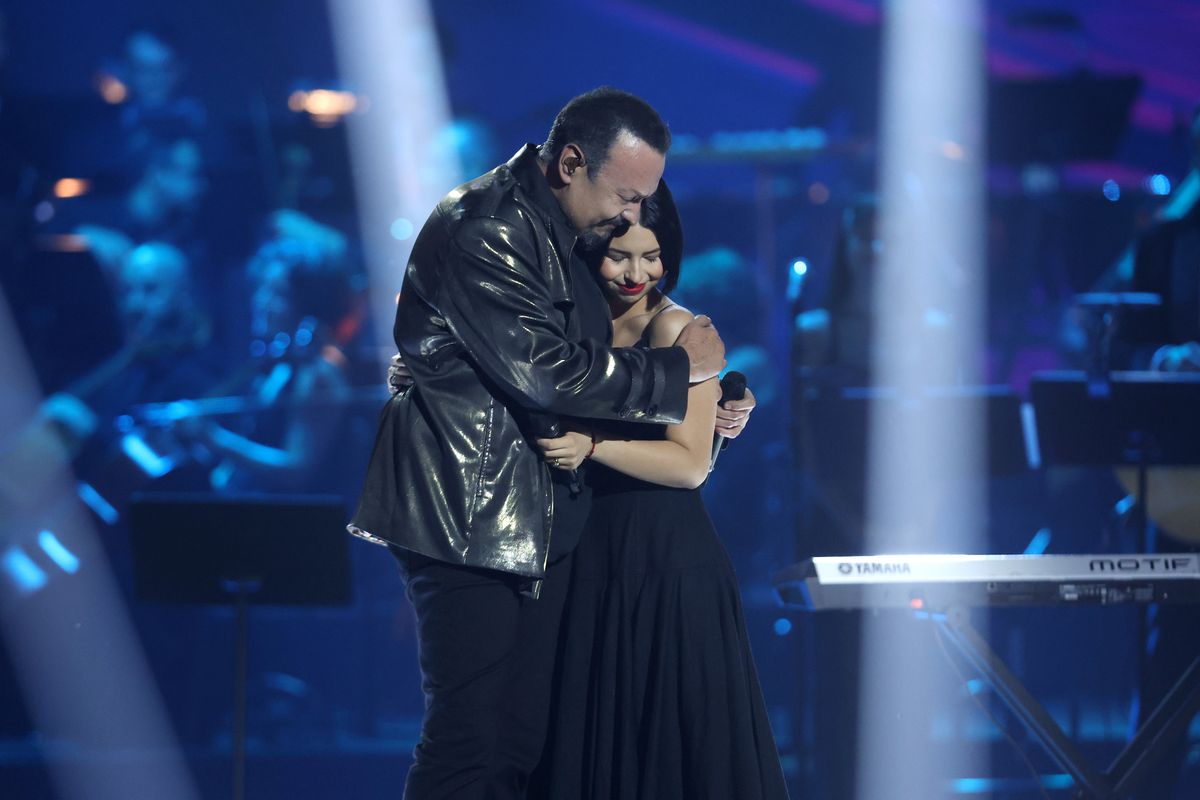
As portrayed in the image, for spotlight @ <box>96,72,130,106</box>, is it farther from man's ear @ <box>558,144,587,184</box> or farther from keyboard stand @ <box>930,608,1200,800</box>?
keyboard stand @ <box>930,608,1200,800</box>

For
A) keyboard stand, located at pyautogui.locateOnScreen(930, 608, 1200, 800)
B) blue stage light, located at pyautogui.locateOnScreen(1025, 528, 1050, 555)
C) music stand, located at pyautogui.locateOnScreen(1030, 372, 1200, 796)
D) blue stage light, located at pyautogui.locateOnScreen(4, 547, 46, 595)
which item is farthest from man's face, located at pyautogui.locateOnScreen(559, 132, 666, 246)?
blue stage light, located at pyautogui.locateOnScreen(1025, 528, 1050, 555)

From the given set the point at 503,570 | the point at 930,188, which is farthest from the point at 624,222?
the point at 930,188

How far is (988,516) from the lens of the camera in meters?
5.64

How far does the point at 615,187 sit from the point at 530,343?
0.34m

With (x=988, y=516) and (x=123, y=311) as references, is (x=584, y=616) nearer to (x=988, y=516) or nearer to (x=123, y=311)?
(x=988, y=516)

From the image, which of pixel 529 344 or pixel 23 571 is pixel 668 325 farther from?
pixel 23 571

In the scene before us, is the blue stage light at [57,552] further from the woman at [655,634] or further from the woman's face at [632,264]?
the woman's face at [632,264]

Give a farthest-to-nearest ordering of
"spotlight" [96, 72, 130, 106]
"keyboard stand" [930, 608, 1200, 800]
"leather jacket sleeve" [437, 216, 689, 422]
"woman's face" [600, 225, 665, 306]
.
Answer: "spotlight" [96, 72, 130, 106] < "keyboard stand" [930, 608, 1200, 800] < "woman's face" [600, 225, 665, 306] < "leather jacket sleeve" [437, 216, 689, 422]

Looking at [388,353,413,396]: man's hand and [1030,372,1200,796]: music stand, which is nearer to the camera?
[388,353,413,396]: man's hand

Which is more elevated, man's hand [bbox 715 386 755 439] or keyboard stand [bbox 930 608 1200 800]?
man's hand [bbox 715 386 755 439]

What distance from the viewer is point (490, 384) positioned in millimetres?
2381

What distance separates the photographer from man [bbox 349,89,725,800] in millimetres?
2311

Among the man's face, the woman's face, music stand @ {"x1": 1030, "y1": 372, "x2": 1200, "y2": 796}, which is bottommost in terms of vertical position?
music stand @ {"x1": 1030, "y1": 372, "x2": 1200, "y2": 796}

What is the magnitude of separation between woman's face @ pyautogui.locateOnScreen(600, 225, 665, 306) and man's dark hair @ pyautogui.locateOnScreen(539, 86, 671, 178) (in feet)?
0.59
